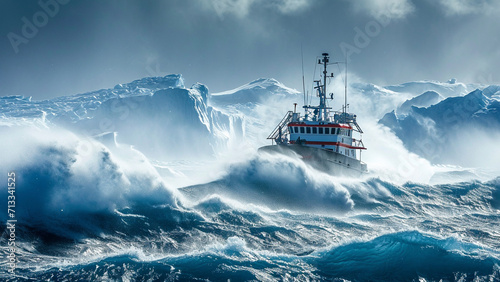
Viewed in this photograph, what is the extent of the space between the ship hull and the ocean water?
7.74 metres

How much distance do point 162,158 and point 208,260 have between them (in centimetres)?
5840

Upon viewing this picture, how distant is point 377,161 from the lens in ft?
182

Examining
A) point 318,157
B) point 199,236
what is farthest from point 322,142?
point 199,236

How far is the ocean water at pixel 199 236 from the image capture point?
10.6 meters

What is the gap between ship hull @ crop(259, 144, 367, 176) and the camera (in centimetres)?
2833

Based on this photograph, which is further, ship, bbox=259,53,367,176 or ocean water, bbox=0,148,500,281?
ship, bbox=259,53,367,176

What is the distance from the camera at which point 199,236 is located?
13539mm

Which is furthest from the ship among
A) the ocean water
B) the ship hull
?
the ocean water

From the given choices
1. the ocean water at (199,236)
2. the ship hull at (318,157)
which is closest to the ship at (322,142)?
the ship hull at (318,157)

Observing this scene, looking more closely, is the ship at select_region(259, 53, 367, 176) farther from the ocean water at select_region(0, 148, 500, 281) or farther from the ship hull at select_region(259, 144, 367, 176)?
the ocean water at select_region(0, 148, 500, 281)

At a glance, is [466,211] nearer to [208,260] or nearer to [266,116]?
[208,260]

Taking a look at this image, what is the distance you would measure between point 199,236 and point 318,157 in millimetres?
16895

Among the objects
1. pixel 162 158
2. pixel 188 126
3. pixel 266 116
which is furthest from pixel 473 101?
pixel 162 158

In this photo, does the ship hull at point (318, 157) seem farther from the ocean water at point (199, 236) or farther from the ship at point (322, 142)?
the ocean water at point (199, 236)
